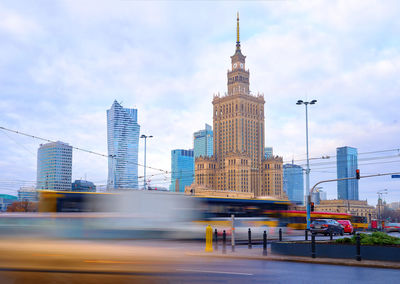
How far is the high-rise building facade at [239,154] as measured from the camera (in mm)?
153000

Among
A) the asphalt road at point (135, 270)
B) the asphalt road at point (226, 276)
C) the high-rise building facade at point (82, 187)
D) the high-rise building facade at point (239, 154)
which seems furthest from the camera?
the high-rise building facade at point (239, 154)

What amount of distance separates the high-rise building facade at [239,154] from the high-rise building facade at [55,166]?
49697 millimetres

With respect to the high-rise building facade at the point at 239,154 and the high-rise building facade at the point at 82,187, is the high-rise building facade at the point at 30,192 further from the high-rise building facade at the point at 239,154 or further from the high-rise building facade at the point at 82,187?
the high-rise building facade at the point at 239,154

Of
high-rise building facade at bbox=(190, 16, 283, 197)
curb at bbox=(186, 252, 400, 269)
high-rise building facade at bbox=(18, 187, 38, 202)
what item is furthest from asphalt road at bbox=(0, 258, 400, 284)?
high-rise building facade at bbox=(190, 16, 283, 197)

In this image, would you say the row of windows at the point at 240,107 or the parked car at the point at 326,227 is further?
the row of windows at the point at 240,107

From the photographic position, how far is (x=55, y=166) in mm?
156250

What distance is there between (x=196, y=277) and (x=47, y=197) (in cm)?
1755

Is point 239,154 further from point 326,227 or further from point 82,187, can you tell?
point 326,227

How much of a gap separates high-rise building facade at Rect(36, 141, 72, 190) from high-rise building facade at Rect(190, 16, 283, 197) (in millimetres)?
49697

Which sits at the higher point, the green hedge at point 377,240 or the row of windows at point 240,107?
the row of windows at point 240,107

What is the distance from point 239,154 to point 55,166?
69.0m

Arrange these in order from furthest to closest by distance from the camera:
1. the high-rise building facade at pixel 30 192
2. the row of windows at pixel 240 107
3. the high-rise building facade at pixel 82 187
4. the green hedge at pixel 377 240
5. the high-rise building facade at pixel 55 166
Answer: the row of windows at pixel 240 107 → the high-rise building facade at pixel 55 166 → the high-rise building facade at pixel 82 187 → the high-rise building facade at pixel 30 192 → the green hedge at pixel 377 240

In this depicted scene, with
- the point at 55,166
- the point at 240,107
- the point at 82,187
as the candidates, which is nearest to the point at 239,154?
the point at 240,107

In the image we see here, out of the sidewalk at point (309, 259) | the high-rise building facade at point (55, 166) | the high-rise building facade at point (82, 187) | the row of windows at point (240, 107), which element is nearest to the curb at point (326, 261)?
the sidewalk at point (309, 259)
